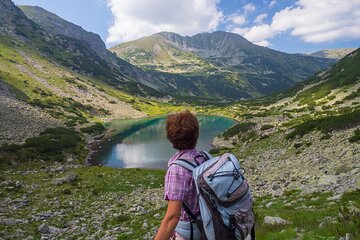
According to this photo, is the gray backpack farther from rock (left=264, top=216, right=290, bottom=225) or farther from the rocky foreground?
the rocky foreground

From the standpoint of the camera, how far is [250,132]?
65.5 m

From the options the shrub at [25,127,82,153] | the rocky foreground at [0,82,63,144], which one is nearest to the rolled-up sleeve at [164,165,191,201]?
the shrub at [25,127,82,153]

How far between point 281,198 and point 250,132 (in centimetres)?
4670

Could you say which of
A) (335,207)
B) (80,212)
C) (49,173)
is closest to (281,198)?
(335,207)

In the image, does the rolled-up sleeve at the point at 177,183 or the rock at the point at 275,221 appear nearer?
the rolled-up sleeve at the point at 177,183

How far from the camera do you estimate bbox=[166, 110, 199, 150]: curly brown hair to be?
219 inches

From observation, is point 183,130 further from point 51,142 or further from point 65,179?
point 51,142

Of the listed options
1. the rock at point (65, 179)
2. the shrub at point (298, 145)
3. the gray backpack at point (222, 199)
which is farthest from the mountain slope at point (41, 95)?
the gray backpack at point (222, 199)

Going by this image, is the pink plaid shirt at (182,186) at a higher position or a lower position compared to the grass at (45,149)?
higher

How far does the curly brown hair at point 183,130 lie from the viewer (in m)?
5.56

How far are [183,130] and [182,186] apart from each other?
94 cm

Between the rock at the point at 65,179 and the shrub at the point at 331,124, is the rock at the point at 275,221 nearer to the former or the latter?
the rock at the point at 65,179

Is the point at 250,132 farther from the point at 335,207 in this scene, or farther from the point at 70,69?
the point at 70,69

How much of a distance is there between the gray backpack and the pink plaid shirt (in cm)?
19
